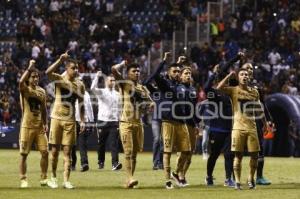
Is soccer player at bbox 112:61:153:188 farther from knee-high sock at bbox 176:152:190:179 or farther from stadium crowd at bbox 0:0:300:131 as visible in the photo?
stadium crowd at bbox 0:0:300:131

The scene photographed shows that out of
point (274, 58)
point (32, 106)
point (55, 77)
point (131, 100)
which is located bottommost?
point (32, 106)

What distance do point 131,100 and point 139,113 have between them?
0.30 meters

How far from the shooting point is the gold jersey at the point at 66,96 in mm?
17734

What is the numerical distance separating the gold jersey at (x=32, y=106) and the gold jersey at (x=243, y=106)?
3.29m

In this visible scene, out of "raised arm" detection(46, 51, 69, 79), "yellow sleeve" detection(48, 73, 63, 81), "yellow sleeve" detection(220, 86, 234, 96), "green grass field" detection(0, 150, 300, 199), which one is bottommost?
"green grass field" detection(0, 150, 300, 199)

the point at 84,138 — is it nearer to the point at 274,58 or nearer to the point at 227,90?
the point at 227,90

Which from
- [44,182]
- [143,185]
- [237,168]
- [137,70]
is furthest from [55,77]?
[237,168]

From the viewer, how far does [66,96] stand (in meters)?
17.8

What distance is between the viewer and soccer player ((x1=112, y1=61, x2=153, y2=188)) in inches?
704

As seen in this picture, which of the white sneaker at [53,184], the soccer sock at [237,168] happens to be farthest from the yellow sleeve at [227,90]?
the white sneaker at [53,184]

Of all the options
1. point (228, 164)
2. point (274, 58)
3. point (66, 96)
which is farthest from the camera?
point (274, 58)

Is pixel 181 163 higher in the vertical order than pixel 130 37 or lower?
lower

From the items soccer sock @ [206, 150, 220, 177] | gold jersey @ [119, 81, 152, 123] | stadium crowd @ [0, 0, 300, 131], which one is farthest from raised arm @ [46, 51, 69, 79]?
stadium crowd @ [0, 0, 300, 131]

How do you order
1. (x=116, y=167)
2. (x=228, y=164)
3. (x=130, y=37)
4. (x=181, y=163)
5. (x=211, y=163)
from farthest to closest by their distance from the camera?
(x=130, y=37)
(x=116, y=167)
(x=211, y=163)
(x=228, y=164)
(x=181, y=163)
